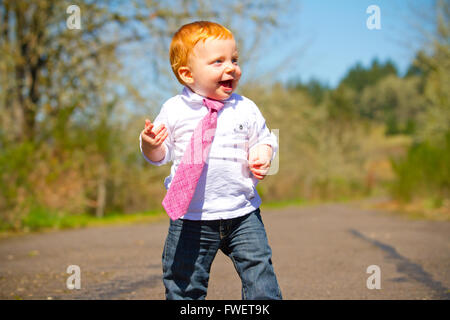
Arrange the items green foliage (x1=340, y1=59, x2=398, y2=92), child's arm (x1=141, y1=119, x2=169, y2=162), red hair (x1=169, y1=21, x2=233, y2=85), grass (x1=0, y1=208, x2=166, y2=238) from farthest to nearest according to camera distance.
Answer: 1. green foliage (x1=340, y1=59, x2=398, y2=92)
2. grass (x1=0, y1=208, x2=166, y2=238)
3. red hair (x1=169, y1=21, x2=233, y2=85)
4. child's arm (x1=141, y1=119, x2=169, y2=162)

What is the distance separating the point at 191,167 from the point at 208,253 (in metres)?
0.43

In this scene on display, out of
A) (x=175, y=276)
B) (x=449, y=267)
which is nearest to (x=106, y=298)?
(x=175, y=276)

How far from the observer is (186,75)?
259 centimetres

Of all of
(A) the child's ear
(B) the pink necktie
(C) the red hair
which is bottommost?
(B) the pink necktie

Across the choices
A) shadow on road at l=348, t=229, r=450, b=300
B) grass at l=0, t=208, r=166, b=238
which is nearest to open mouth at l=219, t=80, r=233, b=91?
shadow on road at l=348, t=229, r=450, b=300

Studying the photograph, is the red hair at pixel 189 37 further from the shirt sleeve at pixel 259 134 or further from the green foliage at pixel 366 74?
the green foliage at pixel 366 74

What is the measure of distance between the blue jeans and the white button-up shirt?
6 cm

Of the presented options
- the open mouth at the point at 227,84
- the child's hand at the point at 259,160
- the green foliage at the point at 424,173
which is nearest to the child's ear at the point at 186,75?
the open mouth at the point at 227,84

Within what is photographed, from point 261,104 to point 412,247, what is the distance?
586 inches

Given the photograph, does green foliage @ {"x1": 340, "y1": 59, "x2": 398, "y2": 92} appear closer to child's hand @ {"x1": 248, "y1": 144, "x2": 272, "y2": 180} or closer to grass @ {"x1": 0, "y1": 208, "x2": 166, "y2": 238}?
grass @ {"x1": 0, "y1": 208, "x2": 166, "y2": 238}

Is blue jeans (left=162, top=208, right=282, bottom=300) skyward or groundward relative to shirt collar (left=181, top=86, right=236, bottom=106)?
groundward

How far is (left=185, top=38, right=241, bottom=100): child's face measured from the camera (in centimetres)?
248

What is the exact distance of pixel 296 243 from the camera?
672 centimetres

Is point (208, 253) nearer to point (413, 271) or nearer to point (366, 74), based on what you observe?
point (413, 271)
